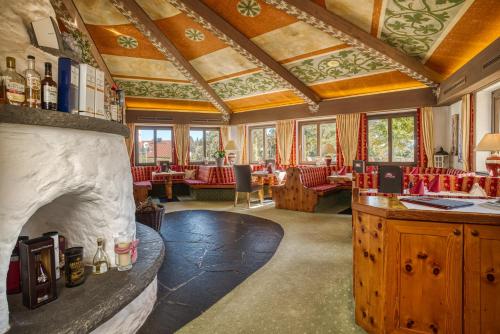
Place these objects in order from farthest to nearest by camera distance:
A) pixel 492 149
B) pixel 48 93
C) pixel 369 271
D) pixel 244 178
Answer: pixel 244 178 → pixel 492 149 → pixel 369 271 → pixel 48 93

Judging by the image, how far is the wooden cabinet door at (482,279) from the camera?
1.63m

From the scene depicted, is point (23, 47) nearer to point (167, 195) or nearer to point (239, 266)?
point (239, 266)

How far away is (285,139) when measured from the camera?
9109 mm

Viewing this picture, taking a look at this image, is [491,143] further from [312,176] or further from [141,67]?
[141,67]

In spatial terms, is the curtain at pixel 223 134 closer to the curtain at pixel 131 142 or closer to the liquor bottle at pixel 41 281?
the curtain at pixel 131 142

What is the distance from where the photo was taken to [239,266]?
10.4ft

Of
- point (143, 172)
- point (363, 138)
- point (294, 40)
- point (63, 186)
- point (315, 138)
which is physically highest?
point (294, 40)

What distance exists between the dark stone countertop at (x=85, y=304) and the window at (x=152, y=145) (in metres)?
7.96

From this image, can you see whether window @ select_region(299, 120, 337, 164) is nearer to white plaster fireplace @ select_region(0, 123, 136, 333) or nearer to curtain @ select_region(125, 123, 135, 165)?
curtain @ select_region(125, 123, 135, 165)

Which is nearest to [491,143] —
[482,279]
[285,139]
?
[482,279]

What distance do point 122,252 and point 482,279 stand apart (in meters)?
2.13

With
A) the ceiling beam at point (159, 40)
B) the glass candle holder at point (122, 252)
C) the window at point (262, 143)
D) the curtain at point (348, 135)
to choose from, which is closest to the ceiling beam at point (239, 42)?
the ceiling beam at point (159, 40)

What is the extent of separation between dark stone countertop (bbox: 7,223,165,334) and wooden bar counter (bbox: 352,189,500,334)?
4.93ft

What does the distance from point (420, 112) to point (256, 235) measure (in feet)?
17.2
